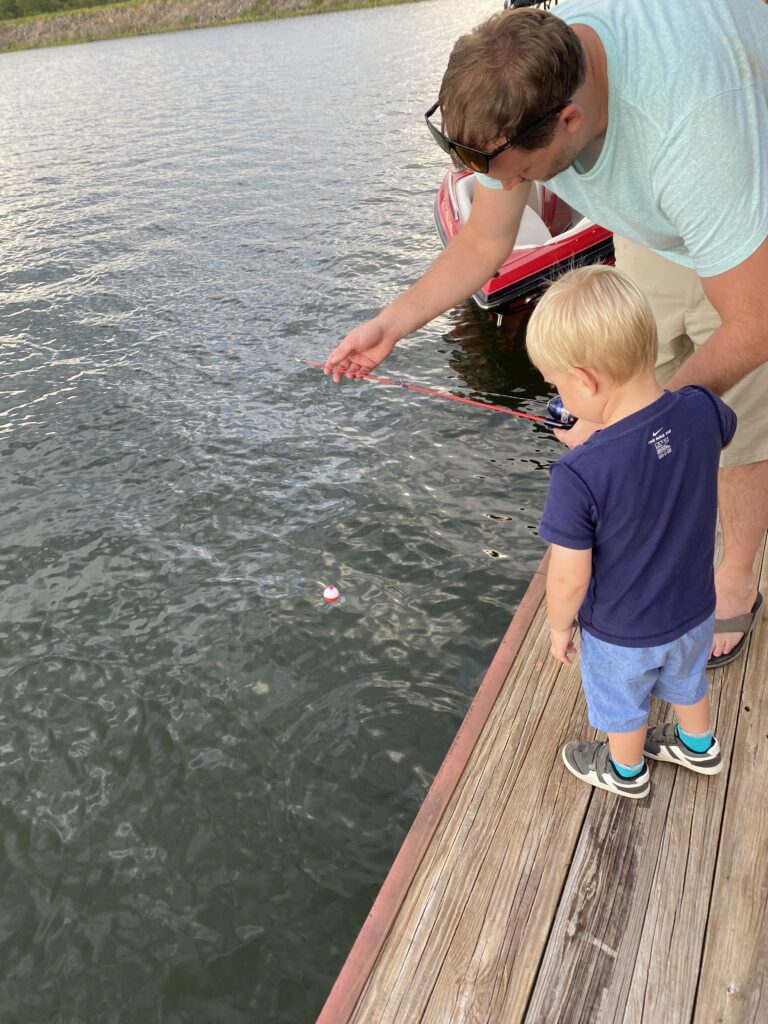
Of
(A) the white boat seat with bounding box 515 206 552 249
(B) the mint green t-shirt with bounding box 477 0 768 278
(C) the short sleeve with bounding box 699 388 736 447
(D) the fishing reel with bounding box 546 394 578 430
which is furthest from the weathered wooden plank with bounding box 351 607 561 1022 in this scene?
(A) the white boat seat with bounding box 515 206 552 249

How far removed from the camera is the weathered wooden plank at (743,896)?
6.77 feet

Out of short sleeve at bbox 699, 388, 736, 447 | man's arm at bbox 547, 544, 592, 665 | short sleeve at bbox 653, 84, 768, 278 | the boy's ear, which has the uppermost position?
short sleeve at bbox 653, 84, 768, 278

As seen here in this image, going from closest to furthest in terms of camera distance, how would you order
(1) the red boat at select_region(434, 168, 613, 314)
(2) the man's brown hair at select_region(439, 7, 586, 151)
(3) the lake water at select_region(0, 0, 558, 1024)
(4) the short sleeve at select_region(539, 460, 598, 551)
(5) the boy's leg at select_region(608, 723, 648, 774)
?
(2) the man's brown hair at select_region(439, 7, 586, 151) → (4) the short sleeve at select_region(539, 460, 598, 551) → (5) the boy's leg at select_region(608, 723, 648, 774) → (3) the lake water at select_region(0, 0, 558, 1024) → (1) the red boat at select_region(434, 168, 613, 314)

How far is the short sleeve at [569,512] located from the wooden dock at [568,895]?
1.15 m

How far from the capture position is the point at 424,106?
2131cm

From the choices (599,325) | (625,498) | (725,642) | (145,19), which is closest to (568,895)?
(725,642)

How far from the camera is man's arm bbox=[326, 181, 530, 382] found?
2.88 m

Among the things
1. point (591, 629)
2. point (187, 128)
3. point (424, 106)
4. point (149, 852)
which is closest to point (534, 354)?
point (591, 629)

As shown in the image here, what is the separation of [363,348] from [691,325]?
1231 millimetres

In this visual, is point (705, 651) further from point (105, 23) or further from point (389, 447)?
point (105, 23)

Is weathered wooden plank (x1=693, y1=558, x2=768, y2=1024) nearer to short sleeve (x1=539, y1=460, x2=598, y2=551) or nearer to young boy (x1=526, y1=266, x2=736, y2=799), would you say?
young boy (x1=526, y1=266, x2=736, y2=799)

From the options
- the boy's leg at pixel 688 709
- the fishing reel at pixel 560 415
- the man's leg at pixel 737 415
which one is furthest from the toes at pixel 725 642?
the fishing reel at pixel 560 415

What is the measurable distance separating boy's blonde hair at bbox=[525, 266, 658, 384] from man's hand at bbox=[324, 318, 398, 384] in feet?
3.82

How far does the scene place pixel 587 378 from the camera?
193cm
